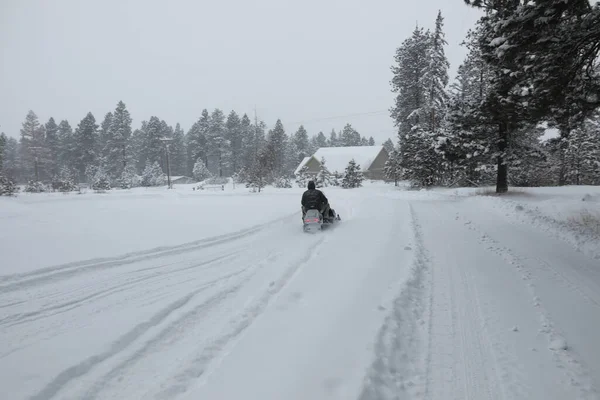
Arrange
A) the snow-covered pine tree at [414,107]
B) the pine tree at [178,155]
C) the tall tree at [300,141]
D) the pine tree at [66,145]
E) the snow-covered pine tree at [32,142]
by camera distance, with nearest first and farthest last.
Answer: the snow-covered pine tree at [414,107]
the snow-covered pine tree at [32,142]
the pine tree at [66,145]
the pine tree at [178,155]
the tall tree at [300,141]

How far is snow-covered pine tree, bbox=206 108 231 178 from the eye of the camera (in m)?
70.6

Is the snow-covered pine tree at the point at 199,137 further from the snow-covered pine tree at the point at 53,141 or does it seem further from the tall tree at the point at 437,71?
the tall tree at the point at 437,71

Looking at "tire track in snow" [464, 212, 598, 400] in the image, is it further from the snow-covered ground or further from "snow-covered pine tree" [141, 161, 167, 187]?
"snow-covered pine tree" [141, 161, 167, 187]

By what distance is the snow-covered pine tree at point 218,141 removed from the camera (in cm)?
7056

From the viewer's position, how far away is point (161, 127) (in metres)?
73.1

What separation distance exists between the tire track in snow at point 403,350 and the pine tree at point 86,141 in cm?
7565

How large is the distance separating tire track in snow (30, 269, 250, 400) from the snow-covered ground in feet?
0.06

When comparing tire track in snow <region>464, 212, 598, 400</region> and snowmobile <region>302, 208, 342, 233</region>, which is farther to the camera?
snowmobile <region>302, 208, 342, 233</region>

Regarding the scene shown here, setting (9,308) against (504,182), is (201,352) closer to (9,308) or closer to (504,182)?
(9,308)

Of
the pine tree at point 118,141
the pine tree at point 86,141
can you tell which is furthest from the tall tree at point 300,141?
the pine tree at point 86,141

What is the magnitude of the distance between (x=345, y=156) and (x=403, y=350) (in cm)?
5583

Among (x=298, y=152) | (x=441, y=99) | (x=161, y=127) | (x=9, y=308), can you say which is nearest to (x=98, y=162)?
(x=161, y=127)

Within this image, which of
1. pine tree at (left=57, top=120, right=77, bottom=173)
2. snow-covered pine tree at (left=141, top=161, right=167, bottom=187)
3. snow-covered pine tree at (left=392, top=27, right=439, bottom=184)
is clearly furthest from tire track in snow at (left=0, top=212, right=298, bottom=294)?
pine tree at (left=57, top=120, right=77, bottom=173)

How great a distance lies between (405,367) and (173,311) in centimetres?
330
